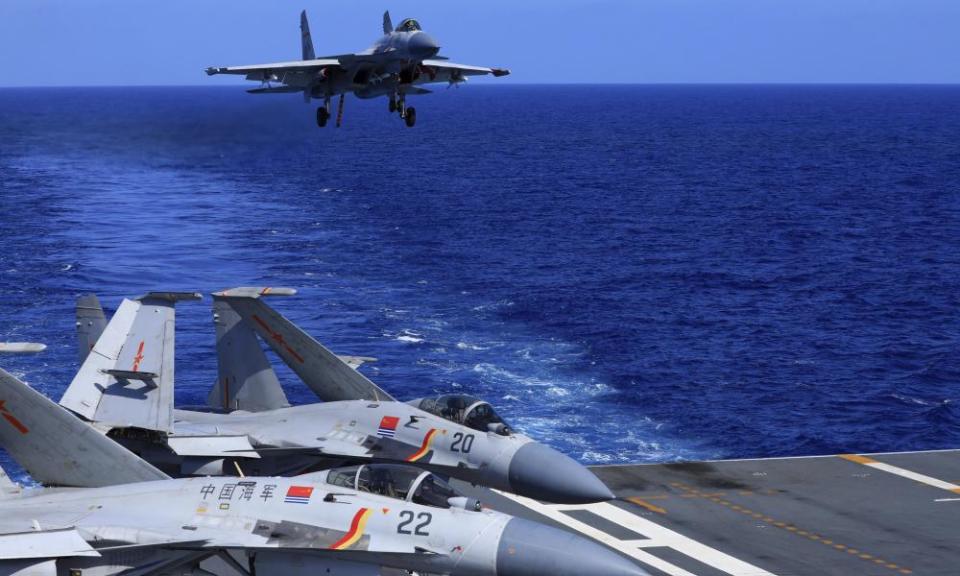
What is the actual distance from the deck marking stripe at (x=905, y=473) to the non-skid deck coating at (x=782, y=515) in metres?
0.03

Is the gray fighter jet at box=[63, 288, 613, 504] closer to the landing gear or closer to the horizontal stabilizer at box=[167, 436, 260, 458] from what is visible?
the horizontal stabilizer at box=[167, 436, 260, 458]

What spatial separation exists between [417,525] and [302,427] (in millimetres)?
8747

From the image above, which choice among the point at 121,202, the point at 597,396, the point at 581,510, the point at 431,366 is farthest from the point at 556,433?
the point at 121,202

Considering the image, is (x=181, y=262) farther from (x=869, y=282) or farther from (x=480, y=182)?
(x=480, y=182)

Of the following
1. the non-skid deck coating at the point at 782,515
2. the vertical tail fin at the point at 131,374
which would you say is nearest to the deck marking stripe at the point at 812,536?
the non-skid deck coating at the point at 782,515

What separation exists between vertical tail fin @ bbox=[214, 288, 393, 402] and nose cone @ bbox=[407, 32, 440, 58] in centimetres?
961

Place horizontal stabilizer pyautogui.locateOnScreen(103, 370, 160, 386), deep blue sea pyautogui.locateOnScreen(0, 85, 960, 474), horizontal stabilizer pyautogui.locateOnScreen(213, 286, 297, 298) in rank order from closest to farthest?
horizontal stabilizer pyautogui.locateOnScreen(103, 370, 160, 386), horizontal stabilizer pyautogui.locateOnScreen(213, 286, 297, 298), deep blue sea pyautogui.locateOnScreen(0, 85, 960, 474)

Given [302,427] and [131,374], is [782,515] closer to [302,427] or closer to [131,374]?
[302,427]

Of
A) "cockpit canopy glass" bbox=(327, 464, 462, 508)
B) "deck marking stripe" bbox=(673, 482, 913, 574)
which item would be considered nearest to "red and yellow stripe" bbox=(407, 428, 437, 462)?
"cockpit canopy glass" bbox=(327, 464, 462, 508)

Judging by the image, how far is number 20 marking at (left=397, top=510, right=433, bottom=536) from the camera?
21.2 m

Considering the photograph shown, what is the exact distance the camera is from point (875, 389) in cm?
5644

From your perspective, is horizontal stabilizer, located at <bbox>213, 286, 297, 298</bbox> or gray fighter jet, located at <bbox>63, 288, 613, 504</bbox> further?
horizontal stabilizer, located at <bbox>213, 286, 297, 298</bbox>

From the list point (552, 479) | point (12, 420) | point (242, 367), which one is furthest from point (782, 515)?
point (12, 420)

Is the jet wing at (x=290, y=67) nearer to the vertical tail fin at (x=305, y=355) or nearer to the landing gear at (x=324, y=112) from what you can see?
the landing gear at (x=324, y=112)
